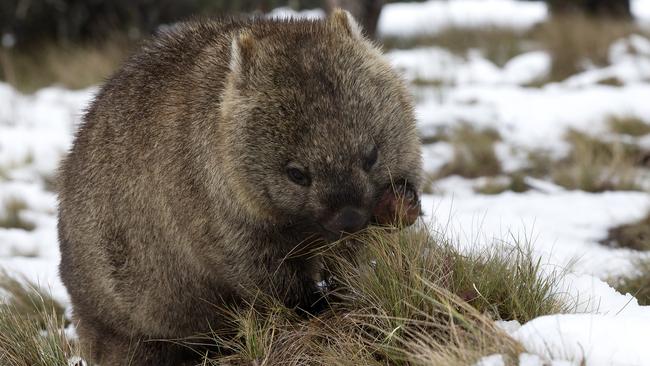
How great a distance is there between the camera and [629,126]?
698 centimetres

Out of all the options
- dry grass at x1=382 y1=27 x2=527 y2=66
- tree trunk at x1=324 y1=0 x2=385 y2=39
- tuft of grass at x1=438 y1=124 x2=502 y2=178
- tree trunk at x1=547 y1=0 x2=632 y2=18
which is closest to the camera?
tuft of grass at x1=438 y1=124 x2=502 y2=178

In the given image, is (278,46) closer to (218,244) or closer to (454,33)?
(218,244)

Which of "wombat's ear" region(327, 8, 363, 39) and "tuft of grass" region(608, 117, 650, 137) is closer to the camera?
"wombat's ear" region(327, 8, 363, 39)

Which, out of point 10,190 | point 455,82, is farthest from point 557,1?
point 10,190

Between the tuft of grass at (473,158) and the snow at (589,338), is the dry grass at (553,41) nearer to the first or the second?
the tuft of grass at (473,158)

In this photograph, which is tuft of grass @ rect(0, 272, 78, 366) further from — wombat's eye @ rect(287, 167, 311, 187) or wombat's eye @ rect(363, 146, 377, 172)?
wombat's eye @ rect(363, 146, 377, 172)

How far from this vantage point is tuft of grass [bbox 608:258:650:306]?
3.86 m

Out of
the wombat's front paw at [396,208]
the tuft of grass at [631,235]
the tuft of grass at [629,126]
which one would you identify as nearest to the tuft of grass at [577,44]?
the tuft of grass at [629,126]

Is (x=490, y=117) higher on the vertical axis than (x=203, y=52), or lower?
lower

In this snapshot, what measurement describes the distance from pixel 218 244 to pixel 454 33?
9.16m

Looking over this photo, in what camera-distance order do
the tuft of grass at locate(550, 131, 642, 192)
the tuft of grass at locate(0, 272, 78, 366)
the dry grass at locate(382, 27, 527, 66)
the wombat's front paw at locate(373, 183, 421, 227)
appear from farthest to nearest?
1. the dry grass at locate(382, 27, 527, 66)
2. the tuft of grass at locate(550, 131, 642, 192)
3. the tuft of grass at locate(0, 272, 78, 366)
4. the wombat's front paw at locate(373, 183, 421, 227)

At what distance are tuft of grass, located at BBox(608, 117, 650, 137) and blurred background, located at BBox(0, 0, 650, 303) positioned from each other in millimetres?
11

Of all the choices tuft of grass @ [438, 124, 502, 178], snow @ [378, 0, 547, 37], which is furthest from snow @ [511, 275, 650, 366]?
snow @ [378, 0, 547, 37]

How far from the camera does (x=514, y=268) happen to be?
10.4 ft
